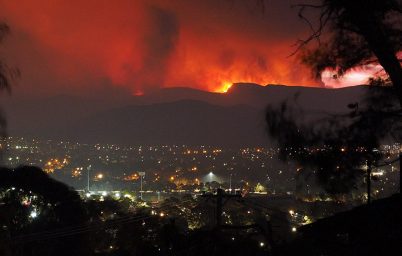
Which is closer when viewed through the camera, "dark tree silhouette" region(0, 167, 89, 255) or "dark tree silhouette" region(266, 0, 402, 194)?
"dark tree silhouette" region(266, 0, 402, 194)

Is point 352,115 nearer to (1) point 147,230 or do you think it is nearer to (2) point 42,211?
(2) point 42,211

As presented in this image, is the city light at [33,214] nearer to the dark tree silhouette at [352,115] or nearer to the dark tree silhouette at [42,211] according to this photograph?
the dark tree silhouette at [42,211]

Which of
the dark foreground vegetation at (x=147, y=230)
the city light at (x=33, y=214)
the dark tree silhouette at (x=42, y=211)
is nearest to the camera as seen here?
the dark foreground vegetation at (x=147, y=230)

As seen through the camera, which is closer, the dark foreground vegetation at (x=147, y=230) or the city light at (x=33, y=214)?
the dark foreground vegetation at (x=147, y=230)

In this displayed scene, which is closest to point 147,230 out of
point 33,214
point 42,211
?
point 42,211

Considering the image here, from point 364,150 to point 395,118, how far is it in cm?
69

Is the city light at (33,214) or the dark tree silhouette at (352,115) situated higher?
Result: the dark tree silhouette at (352,115)

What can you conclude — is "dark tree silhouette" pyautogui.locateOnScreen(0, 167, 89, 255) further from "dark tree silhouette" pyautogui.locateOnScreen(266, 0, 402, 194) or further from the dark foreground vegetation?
"dark tree silhouette" pyautogui.locateOnScreen(266, 0, 402, 194)

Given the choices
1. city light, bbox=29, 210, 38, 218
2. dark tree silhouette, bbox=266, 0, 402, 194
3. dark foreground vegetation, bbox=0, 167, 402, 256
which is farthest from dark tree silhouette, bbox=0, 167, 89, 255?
dark tree silhouette, bbox=266, 0, 402, 194

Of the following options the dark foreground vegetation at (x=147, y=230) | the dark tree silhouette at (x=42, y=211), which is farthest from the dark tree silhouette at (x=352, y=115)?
the dark tree silhouette at (x=42, y=211)

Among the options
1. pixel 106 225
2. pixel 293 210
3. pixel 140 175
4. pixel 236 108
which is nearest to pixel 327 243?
pixel 106 225

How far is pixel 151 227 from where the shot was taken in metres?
25.5

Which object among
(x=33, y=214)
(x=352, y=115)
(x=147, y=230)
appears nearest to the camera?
(x=352, y=115)

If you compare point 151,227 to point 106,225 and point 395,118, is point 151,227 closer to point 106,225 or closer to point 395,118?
point 106,225
